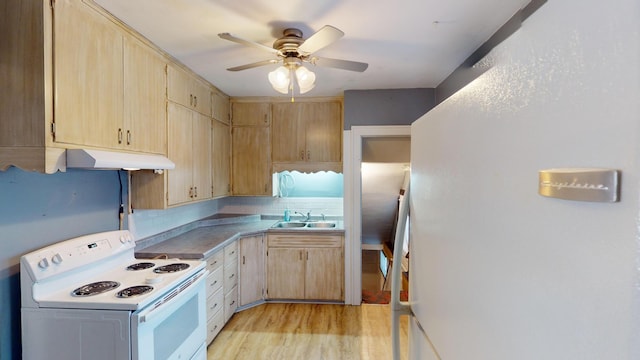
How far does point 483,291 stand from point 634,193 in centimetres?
39

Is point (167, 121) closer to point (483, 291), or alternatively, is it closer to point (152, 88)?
point (152, 88)

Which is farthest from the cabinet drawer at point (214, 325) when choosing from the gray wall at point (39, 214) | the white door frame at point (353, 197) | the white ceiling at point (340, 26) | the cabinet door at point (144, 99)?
the white ceiling at point (340, 26)

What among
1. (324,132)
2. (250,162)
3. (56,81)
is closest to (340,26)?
(56,81)

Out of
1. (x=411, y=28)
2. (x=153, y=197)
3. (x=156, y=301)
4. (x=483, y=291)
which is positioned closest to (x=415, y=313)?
(x=483, y=291)

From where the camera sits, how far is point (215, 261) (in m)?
2.71

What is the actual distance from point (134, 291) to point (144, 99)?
1273 mm

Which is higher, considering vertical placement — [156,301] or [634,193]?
[634,193]

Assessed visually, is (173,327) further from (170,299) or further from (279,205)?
(279,205)

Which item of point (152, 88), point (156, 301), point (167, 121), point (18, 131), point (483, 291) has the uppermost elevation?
point (152, 88)

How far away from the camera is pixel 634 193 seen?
0.32 metres

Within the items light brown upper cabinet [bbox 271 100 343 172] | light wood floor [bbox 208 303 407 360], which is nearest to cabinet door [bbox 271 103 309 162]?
light brown upper cabinet [bbox 271 100 343 172]

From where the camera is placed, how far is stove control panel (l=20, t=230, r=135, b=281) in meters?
1.53

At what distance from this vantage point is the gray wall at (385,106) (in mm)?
3307

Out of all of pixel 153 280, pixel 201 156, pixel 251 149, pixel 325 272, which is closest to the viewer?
pixel 153 280
